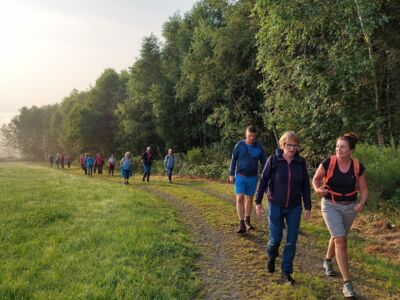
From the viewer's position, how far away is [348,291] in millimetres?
4324

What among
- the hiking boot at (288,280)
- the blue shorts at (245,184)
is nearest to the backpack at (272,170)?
the hiking boot at (288,280)

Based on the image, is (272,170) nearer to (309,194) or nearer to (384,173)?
(309,194)

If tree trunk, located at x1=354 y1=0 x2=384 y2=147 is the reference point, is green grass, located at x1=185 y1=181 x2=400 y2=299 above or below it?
below

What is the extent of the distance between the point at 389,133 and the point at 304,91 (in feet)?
10.1

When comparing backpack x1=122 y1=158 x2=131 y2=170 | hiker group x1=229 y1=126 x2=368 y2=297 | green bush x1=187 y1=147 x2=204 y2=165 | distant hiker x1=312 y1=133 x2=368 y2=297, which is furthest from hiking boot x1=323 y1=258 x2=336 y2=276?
green bush x1=187 y1=147 x2=204 y2=165

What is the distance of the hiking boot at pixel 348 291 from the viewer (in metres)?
4.29

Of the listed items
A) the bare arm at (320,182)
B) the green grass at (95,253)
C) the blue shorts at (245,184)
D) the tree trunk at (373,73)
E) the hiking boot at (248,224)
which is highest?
the tree trunk at (373,73)

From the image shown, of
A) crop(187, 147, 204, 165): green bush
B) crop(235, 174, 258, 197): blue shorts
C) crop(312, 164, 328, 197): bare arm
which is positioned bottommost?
crop(235, 174, 258, 197): blue shorts

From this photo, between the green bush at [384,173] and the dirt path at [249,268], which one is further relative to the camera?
the green bush at [384,173]

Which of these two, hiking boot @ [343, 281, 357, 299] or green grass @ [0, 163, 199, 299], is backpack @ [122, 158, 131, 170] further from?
hiking boot @ [343, 281, 357, 299]

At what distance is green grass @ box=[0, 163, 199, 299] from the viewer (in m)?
4.55

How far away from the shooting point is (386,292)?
14.8ft

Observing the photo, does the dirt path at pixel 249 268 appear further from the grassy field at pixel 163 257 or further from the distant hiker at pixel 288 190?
the distant hiker at pixel 288 190

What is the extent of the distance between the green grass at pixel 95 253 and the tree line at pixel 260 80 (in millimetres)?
6031
